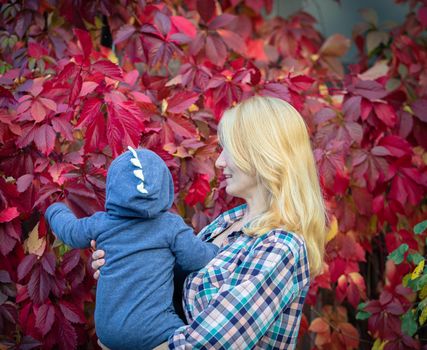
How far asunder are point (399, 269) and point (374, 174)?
476mm

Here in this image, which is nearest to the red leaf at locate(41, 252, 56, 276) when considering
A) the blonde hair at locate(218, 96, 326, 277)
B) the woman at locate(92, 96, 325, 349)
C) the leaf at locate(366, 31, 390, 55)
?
the woman at locate(92, 96, 325, 349)

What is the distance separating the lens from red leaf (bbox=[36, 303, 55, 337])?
2494mm

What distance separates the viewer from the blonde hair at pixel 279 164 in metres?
1.98

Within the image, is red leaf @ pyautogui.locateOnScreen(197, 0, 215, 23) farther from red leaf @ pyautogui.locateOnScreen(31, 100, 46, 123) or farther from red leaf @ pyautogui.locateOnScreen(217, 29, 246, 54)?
red leaf @ pyautogui.locateOnScreen(31, 100, 46, 123)

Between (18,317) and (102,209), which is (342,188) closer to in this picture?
(102,209)

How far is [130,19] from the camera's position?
327 cm

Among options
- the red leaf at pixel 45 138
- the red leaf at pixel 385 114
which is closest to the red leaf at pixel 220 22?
the red leaf at pixel 385 114

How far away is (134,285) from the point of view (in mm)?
1899

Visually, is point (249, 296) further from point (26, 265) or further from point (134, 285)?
point (26, 265)

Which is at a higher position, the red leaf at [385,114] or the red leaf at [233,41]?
the red leaf at [233,41]

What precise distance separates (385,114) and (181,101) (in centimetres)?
86

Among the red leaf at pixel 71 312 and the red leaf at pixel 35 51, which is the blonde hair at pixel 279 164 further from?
the red leaf at pixel 35 51

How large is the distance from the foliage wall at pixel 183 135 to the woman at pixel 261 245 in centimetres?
45

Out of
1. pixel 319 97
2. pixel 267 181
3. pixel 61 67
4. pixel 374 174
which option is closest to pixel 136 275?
pixel 267 181
